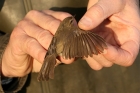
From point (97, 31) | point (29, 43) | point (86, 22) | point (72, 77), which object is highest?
point (86, 22)

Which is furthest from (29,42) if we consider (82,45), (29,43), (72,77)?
(72,77)

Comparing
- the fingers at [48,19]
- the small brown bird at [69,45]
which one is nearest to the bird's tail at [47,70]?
the small brown bird at [69,45]

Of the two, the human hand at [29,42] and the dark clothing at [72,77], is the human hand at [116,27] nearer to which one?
the human hand at [29,42]

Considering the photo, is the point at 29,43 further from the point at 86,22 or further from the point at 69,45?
the point at 86,22

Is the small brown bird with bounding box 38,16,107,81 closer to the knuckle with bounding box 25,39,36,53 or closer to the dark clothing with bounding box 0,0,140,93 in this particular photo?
the knuckle with bounding box 25,39,36,53

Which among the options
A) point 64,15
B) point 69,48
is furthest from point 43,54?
point 64,15

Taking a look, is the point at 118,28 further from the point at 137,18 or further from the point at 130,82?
the point at 130,82
